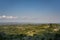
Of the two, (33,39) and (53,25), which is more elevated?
(53,25)

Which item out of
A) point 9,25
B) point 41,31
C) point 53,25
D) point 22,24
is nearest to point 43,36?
point 41,31

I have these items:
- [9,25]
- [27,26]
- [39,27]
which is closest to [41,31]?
[39,27]

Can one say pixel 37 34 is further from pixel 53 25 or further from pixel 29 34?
pixel 53 25

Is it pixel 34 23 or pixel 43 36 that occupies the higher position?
pixel 34 23

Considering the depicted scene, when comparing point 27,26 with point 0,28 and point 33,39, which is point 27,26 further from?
point 0,28

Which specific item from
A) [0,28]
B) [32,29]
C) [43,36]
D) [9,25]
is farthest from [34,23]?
[0,28]
